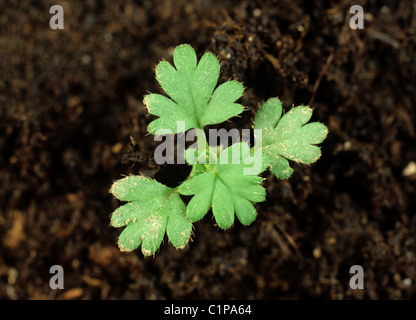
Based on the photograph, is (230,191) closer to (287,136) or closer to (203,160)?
(203,160)

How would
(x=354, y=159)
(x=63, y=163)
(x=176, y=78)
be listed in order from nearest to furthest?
(x=176, y=78) → (x=354, y=159) → (x=63, y=163)

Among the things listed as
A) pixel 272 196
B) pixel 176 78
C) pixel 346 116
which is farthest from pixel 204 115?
pixel 346 116

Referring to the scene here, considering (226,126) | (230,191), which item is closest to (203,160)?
(230,191)

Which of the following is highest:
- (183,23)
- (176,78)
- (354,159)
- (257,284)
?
(183,23)

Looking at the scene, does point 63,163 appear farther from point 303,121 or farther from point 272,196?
point 303,121

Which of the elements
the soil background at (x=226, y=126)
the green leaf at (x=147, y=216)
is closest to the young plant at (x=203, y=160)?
the green leaf at (x=147, y=216)

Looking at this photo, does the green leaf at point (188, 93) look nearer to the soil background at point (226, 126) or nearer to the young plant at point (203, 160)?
the young plant at point (203, 160)

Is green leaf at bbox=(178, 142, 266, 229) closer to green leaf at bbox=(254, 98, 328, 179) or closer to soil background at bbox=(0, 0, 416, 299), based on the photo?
green leaf at bbox=(254, 98, 328, 179)

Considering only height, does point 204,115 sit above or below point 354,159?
above

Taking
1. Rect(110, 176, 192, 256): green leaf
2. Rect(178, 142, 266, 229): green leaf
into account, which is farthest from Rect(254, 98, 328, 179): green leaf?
Rect(110, 176, 192, 256): green leaf
